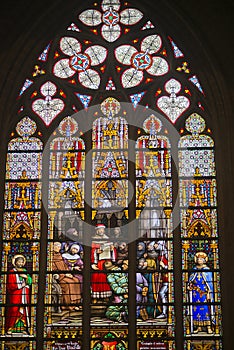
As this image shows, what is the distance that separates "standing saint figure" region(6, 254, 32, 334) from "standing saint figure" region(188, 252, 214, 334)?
2.13 metres

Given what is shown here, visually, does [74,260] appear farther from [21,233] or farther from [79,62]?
[79,62]

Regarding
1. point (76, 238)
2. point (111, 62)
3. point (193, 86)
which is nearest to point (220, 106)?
point (193, 86)

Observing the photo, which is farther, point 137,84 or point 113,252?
point 137,84

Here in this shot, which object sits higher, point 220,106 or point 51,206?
point 220,106

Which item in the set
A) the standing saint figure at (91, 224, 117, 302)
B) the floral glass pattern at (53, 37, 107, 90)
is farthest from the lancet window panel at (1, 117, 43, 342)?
the floral glass pattern at (53, 37, 107, 90)

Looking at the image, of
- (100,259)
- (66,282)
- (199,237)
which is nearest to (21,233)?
(66,282)

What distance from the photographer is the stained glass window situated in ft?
42.2

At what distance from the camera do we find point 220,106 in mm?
13773

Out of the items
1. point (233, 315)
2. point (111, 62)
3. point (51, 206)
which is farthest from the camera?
point (111, 62)

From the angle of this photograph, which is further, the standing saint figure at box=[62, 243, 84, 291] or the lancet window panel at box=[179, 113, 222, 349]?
the standing saint figure at box=[62, 243, 84, 291]

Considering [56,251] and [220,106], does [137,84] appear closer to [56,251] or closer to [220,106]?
[220,106]

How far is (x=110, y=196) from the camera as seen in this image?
44.5 feet

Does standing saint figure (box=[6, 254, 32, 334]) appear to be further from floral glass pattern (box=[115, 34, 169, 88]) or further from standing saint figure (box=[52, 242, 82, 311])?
floral glass pattern (box=[115, 34, 169, 88])

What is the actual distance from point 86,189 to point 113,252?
38.9 inches
